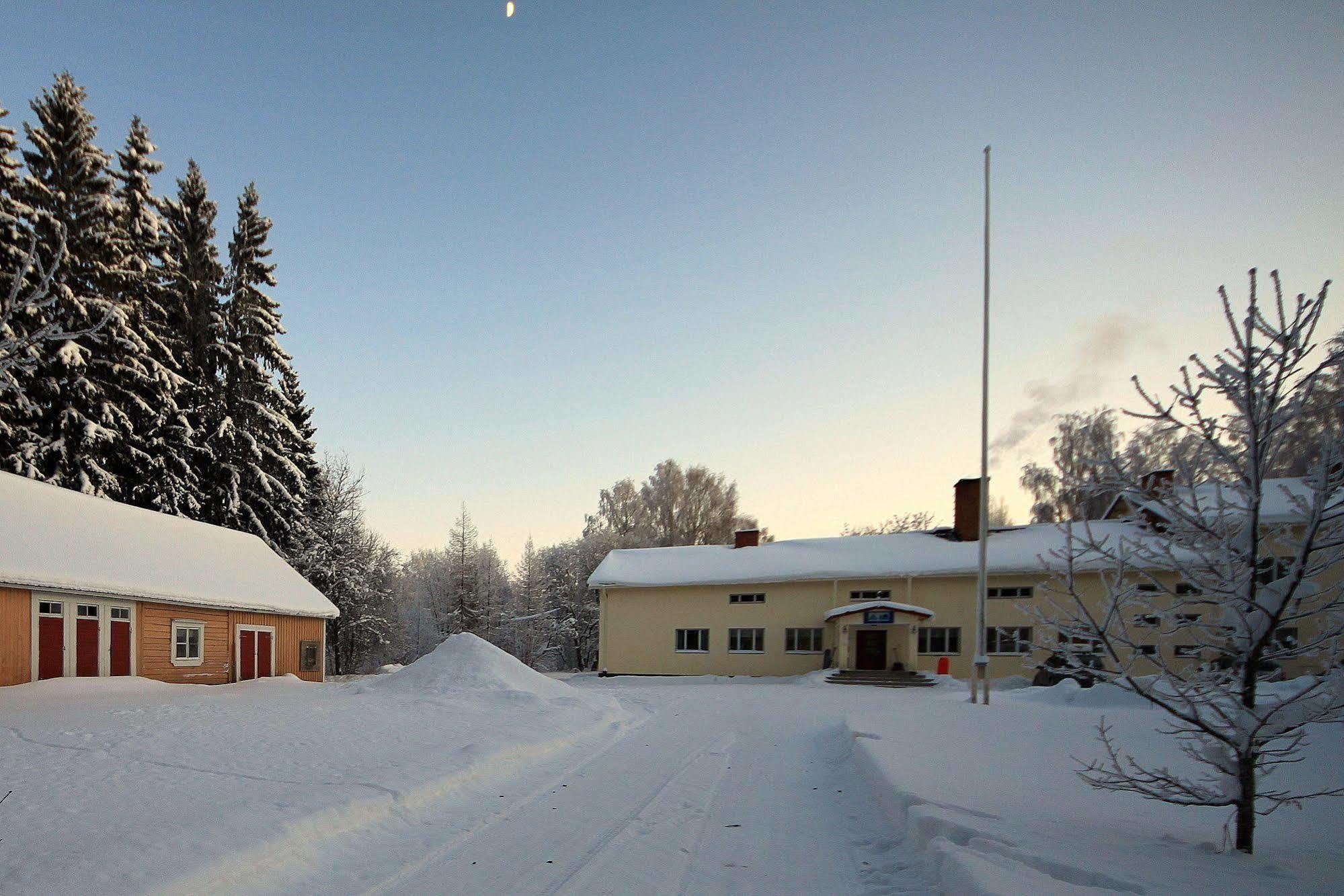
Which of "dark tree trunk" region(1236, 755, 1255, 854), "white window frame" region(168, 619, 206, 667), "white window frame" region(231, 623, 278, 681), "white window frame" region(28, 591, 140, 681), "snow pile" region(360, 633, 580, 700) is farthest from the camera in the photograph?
"white window frame" region(231, 623, 278, 681)

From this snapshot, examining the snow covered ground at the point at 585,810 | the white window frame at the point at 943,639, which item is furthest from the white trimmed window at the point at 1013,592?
the snow covered ground at the point at 585,810

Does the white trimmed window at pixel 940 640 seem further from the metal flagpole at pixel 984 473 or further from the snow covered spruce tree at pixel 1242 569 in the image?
the snow covered spruce tree at pixel 1242 569

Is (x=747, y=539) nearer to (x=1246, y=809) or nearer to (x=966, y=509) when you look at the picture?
(x=966, y=509)

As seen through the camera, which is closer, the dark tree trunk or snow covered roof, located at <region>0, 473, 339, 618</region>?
the dark tree trunk

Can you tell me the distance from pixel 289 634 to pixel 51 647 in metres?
9.05

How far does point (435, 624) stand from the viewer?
66438 millimetres

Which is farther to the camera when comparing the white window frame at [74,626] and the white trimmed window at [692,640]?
the white trimmed window at [692,640]

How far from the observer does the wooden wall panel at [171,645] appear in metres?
20.5

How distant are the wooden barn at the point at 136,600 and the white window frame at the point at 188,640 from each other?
0.11 ft

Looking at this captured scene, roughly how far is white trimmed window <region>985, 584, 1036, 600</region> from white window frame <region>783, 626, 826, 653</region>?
22.5ft

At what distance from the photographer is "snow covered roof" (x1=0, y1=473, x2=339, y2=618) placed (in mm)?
18219

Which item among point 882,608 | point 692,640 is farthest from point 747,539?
point 882,608

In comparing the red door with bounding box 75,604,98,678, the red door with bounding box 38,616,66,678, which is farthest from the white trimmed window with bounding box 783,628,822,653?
the red door with bounding box 38,616,66,678

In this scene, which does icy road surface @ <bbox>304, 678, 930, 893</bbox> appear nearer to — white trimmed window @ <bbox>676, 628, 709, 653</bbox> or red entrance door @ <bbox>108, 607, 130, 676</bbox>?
red entrance door @ <bbox>108, 607, 130, 676</bbox>
